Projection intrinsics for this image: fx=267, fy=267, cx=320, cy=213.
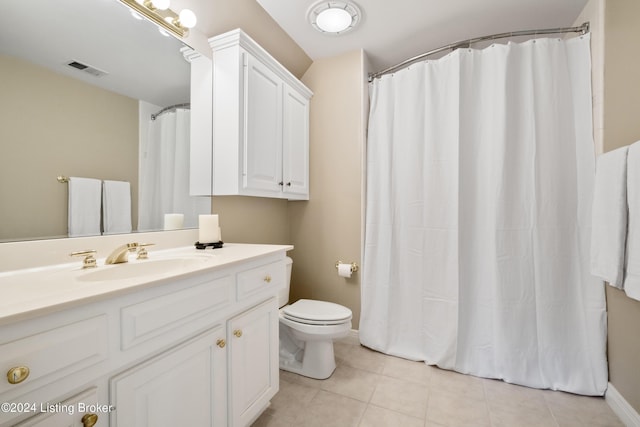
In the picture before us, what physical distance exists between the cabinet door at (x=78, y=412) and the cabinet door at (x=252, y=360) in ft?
1.42

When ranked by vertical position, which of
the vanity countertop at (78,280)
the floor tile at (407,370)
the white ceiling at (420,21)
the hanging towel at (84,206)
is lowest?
the floor tile at (407,370)

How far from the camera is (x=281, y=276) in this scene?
4.70 ft

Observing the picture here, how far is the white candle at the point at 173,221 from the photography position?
1.41 m

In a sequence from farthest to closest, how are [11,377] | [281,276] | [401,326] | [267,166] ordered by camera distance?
[401,326], [267,166], [281,276], [11,377]

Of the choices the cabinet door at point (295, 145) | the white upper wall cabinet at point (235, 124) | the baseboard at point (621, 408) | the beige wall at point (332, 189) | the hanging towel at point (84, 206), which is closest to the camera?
the hanging towel at point (84, 206)

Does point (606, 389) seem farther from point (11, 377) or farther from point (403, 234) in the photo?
point (11, 377)

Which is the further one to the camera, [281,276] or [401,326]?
[401,326]

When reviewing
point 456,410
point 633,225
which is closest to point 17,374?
point 456,410

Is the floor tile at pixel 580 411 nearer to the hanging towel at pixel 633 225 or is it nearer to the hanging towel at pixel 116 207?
the hanging towel at pixel 633 225

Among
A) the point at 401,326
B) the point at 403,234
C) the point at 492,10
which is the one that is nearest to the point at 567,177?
the point at 403,234

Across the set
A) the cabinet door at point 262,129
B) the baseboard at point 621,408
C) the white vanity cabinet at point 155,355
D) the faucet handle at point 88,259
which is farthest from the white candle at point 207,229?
the baseboard at point 621,408

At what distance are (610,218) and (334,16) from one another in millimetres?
1906

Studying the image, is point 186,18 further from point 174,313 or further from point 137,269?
point 174,313

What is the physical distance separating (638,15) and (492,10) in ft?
2.28
